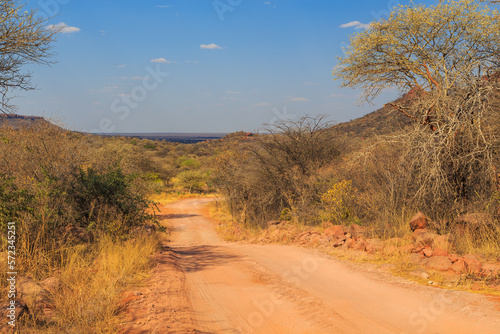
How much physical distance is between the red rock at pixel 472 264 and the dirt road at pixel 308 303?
1074 mm

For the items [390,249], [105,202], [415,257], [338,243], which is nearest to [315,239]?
[338,243]

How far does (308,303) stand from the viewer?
5293 millimetres

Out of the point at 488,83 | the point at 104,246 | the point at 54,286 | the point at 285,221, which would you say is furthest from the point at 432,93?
the point at 54,286

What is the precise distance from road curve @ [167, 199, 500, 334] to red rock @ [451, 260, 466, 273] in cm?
100

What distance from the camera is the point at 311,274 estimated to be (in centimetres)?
714

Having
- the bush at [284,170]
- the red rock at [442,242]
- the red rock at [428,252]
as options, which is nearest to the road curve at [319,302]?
the red rock at [428,252]

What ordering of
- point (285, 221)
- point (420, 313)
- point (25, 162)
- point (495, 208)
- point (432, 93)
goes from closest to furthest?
point (420, 313) → point (495, 208) → point (25, 162) → point (432, 93) → point (285, 221)

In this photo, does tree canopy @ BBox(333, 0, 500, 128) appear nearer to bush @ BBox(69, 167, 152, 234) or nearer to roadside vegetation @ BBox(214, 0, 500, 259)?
roadside vegetation @ BBox(214, 0, 500, 259)

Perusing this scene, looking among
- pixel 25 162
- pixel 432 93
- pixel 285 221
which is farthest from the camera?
pixel 285 221

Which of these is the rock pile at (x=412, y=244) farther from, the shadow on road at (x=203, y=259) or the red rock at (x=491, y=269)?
the shadow on road at (x=203, y=259)

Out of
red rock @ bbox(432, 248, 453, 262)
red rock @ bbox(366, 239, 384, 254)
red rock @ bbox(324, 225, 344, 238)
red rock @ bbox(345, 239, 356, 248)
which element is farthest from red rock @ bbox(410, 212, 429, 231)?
red rock @ bbox(324, 225, 344, 238)

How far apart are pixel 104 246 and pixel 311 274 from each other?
4.16 metres

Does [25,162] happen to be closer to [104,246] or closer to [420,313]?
[104,246]

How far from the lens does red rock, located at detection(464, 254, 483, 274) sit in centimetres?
616
